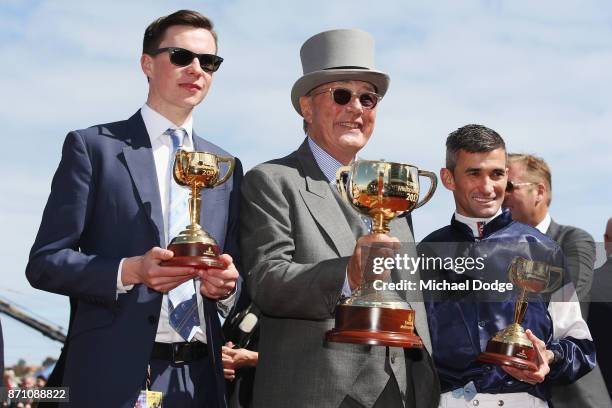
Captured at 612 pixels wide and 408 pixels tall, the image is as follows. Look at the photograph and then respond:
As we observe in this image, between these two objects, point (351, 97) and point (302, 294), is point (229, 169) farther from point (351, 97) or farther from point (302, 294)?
point (351, 97)

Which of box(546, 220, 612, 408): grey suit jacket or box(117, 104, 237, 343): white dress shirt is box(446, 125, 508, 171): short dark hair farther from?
box(117, 104, 237, 343): white dress shirt

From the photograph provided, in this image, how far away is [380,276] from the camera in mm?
4930

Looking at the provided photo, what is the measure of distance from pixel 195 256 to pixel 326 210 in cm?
105

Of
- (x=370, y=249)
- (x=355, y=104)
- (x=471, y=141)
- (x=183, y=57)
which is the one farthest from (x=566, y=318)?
(x=183, y=57)

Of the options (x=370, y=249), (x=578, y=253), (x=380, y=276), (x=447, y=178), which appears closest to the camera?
(x=370, y=249)

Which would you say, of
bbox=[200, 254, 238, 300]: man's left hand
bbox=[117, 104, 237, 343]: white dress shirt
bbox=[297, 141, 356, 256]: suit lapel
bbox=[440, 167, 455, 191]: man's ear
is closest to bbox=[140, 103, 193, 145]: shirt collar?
bbox=[117, 104, 237, 343]: white dress shirt

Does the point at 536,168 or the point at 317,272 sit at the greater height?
the point at 536,168

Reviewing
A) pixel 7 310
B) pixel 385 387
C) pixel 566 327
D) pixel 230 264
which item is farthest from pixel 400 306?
pixel 7 310

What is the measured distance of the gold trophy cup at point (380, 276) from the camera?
190 inches

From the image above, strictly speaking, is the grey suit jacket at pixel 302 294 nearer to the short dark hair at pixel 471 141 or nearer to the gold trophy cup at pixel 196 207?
the gold trophy cup at pixel 196 207

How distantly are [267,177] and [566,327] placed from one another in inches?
90.7

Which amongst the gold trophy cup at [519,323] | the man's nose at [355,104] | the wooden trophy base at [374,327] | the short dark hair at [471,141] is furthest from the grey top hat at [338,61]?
the wooden trophy base at [374,327]

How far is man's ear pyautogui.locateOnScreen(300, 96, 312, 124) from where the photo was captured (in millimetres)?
6383

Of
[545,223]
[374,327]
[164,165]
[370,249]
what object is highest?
[545,223]
